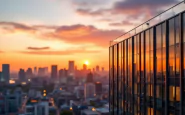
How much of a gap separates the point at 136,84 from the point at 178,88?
850 cm

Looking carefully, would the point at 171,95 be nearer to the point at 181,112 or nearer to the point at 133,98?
the point at 181,112

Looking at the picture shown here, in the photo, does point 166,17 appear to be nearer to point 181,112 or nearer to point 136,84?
point 181,112

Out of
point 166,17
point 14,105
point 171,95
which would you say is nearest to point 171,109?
point 171,95

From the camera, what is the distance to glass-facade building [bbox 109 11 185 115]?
16.4m

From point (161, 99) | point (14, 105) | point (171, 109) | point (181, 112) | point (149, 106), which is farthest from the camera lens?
point (14, 105)

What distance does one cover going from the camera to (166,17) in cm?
1792

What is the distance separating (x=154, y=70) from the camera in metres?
20.1

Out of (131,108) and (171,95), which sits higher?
(171,95)

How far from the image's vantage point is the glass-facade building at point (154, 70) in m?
16.4

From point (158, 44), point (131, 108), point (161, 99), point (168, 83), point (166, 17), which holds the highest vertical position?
point (166, 17)

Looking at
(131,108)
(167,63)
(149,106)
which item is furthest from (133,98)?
(167,63)

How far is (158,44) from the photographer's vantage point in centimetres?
1933

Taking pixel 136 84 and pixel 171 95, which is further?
pixel 136 84

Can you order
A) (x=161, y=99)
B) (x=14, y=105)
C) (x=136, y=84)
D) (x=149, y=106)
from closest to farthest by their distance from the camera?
(x=161, y=99), (x=149, y=106), (x=136, y=84), (x=14, y=105)
